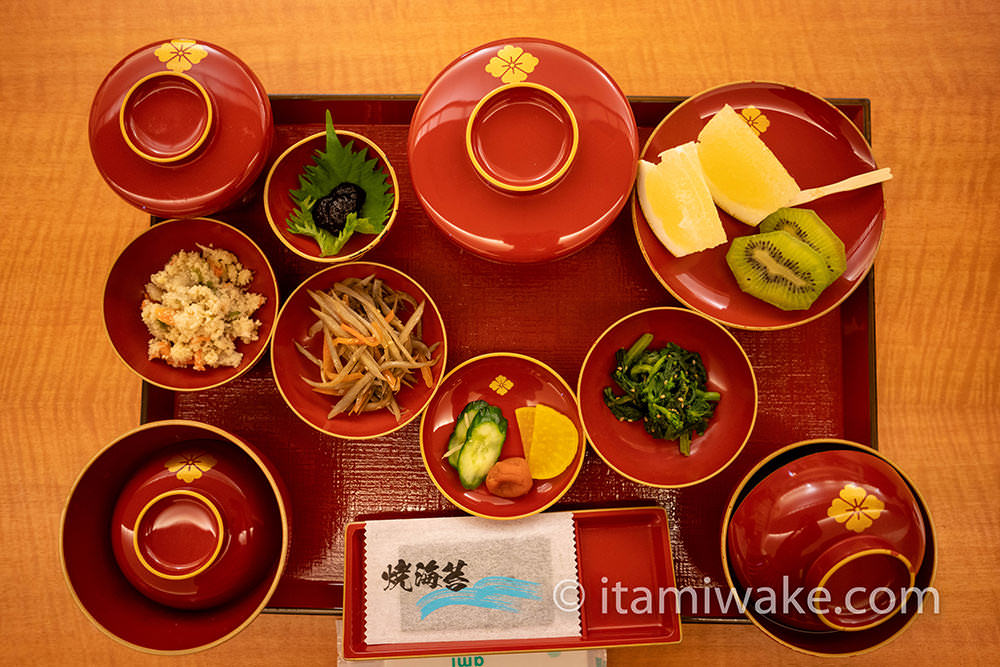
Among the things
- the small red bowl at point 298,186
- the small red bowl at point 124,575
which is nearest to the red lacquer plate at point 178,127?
the small red bowl at point 298,186

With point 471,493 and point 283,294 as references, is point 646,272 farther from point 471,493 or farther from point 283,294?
point 283,294

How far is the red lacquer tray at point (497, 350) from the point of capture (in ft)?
4.80

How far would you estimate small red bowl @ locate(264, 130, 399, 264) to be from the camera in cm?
134

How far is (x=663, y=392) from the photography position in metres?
1.35

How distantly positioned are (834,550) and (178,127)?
5.03 ft

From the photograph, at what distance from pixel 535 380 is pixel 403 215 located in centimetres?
52

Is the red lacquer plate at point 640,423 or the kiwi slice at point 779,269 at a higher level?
the kiwi slice at point 779,269

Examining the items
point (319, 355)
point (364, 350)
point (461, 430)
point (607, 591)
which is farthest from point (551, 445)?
point (319, 355)

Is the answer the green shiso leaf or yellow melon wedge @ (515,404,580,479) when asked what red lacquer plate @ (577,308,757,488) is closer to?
yellow melon wedge @ (515,404,580,479)

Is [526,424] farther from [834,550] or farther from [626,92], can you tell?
[626,92]

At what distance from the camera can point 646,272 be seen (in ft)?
4.93

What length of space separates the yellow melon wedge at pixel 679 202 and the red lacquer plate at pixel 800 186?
0.04 metres

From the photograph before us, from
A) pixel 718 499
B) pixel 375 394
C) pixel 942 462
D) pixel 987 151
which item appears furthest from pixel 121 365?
pixel 987 151

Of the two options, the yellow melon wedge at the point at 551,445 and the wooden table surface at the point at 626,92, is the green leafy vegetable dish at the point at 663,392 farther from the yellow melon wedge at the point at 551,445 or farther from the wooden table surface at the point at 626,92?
the wooden table surface at the point at 626,92
